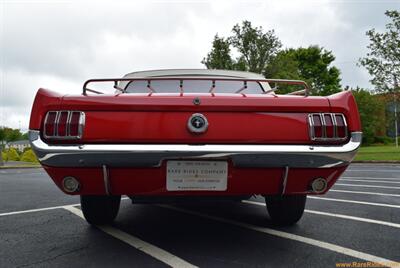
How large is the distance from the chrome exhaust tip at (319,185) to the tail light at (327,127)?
0.30 metres

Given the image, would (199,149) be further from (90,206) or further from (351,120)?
(90,206)

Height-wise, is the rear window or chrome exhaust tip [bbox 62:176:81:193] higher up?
the rear window

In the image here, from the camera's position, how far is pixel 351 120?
7.97 feet

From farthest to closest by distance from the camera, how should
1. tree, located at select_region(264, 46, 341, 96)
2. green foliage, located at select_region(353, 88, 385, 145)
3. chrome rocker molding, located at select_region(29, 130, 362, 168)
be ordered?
green foliage, located at select_region(353, 88, 385, 145)
tree, located at select_region(264, 46, 341, 96)
chrome rocker molding, located at select_region(29, 130, 362, 168)

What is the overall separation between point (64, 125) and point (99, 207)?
4.00ft

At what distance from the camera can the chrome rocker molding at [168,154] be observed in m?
2.24

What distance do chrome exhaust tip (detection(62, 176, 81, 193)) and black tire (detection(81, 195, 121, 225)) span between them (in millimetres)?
804

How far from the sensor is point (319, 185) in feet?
8.09

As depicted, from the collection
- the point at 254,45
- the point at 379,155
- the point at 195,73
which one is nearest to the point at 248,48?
the point at 254,45

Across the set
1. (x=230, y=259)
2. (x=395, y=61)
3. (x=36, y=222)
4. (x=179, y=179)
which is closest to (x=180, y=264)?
(x=230, y=259)

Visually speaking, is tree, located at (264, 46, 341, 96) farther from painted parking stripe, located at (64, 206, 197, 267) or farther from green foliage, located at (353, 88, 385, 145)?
painted parking stripe, located at (64, 206, 197, 267)

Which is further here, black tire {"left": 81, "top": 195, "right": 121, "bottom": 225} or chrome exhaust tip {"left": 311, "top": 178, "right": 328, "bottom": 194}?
black tire {"left": 81, "top": 195, "right": 121, "bottom": 225}

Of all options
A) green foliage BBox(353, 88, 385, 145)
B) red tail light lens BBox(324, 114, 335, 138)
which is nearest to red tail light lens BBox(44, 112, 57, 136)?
red tail light lens BBox(324, 114, 335, 138)

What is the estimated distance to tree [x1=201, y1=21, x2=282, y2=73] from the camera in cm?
2569
